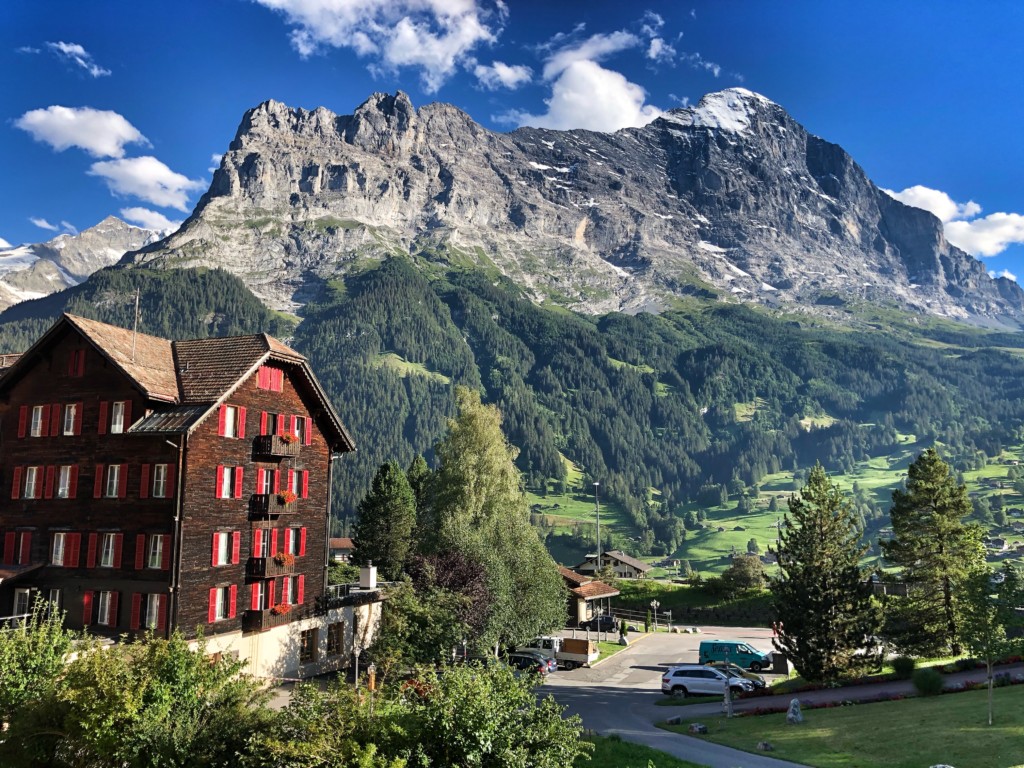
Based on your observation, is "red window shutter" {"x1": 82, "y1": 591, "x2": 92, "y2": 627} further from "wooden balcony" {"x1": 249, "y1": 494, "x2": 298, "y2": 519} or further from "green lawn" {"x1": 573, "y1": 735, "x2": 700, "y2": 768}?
"green lawn" {"x1": 573, "y1": 735, "x2": 700, "y2": 768}

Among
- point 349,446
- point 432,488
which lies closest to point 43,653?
point 349,446

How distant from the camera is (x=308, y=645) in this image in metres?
45.6

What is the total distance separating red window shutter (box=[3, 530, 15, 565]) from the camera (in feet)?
137

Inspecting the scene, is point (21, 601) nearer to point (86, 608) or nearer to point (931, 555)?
point (86, 608)

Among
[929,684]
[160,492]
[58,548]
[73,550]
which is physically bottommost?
[929,684]

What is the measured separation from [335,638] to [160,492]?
1563 cm

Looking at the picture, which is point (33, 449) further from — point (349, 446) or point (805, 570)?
point (805, 570)

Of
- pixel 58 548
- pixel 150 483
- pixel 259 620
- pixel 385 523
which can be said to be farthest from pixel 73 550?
pixel 385 523

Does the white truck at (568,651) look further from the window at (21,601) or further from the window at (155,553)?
the window at (21,601)

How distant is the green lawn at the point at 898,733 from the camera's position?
86.3ft

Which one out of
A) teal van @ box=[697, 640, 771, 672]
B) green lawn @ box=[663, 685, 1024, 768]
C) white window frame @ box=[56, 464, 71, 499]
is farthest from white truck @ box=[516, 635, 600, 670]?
white window frame @ box=[56, 464, 71, 499]

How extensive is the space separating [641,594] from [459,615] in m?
52.9

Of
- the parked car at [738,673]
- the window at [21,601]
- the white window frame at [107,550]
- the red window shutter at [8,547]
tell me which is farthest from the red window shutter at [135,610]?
the parked car at [738,673]

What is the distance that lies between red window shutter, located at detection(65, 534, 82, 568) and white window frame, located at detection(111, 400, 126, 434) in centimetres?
617
